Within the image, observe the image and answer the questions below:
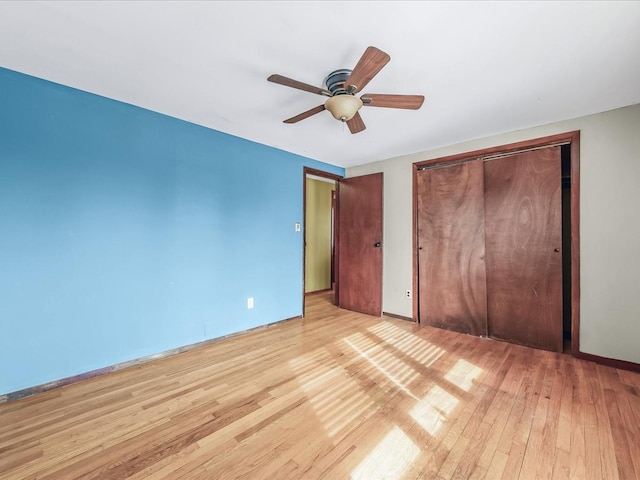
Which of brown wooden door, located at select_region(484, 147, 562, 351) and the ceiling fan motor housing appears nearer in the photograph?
the ceiling fan motor housing

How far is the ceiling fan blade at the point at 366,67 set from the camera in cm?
137

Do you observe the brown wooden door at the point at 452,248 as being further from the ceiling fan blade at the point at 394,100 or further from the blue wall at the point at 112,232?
the blue wall at the point at 112,232

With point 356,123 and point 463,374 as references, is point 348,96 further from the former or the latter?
point 463,374

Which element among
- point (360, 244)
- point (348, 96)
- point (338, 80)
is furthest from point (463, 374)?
point (338, 80)

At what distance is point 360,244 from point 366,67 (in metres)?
2.75

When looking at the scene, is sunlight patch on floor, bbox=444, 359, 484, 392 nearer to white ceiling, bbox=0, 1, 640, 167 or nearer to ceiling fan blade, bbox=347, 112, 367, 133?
ceiling fan blade, bbox=347, 112, 367, 133

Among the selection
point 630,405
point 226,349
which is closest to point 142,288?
point 226,349

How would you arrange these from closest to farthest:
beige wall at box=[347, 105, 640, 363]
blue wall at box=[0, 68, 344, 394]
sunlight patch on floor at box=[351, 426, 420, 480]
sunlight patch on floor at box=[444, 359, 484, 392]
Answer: sunlight patch on floor at box=[351, 426, 420, 480]
blue wall at box=[0, 68, 344, 394]
sunlight patch on floor at box=[444, 359, 484, 392]
beige wall at box=[347, 105, 640, 363]

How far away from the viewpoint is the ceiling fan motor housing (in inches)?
68.8

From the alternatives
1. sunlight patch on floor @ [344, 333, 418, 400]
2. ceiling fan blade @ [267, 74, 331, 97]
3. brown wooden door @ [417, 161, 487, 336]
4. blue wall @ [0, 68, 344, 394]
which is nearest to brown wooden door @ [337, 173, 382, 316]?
brown wooden door @ [417, 161, 487, 336]

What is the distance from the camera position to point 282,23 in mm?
1409

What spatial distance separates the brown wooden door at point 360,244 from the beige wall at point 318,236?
1127mm

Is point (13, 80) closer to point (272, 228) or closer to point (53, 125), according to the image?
point (53, 125)

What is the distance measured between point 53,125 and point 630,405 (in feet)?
14.7
